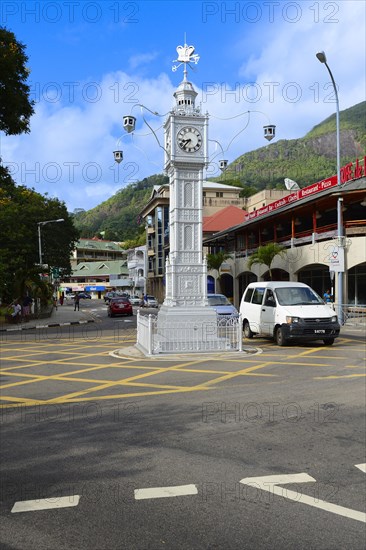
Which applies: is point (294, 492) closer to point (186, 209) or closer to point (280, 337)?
point (280, 337)

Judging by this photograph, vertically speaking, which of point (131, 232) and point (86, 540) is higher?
point (131, 232)

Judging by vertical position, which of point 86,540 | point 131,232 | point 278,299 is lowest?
point 86,540

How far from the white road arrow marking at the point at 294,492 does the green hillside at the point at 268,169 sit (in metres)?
103

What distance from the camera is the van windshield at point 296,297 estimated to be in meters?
15.3

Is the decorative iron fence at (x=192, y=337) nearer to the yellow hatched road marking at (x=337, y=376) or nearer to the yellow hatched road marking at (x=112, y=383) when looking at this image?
the yellow hatched road marking at (x=112, y=383)

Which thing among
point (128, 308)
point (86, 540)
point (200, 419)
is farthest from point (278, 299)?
point (128, 308)

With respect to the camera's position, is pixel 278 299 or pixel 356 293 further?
pixel 356 293

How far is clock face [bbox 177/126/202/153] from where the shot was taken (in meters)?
14.8

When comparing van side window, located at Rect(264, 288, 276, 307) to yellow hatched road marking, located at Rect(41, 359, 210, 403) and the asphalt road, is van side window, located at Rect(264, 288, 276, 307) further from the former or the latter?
the asphalt road

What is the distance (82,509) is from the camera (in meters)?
3.98

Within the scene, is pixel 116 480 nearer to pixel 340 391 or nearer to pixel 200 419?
pixel 200 419

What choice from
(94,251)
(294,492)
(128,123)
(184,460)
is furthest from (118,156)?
(94,251)

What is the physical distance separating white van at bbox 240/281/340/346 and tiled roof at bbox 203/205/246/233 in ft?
131

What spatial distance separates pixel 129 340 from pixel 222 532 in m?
14.7
